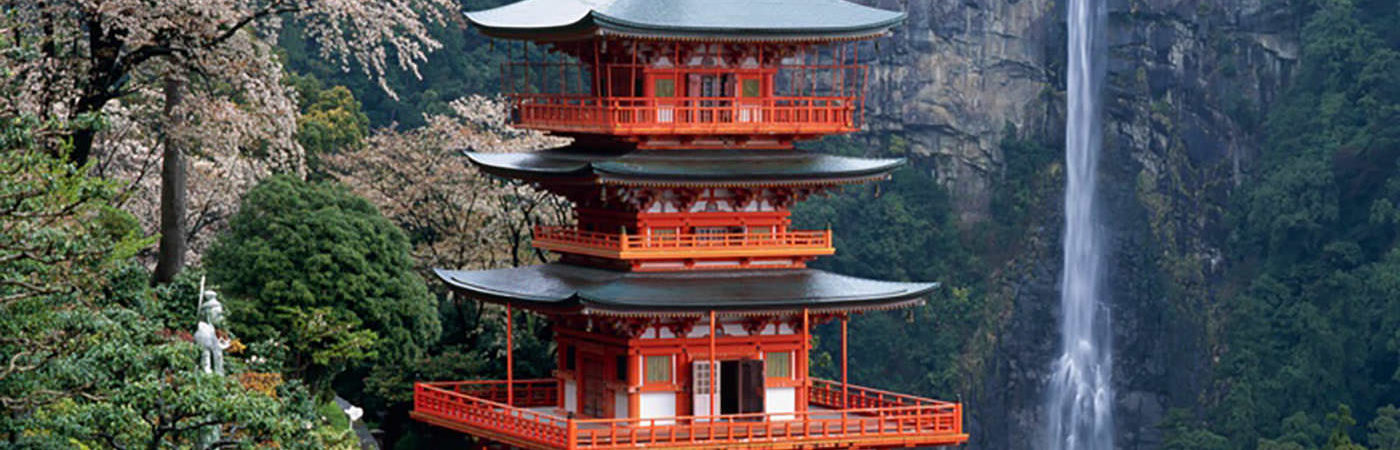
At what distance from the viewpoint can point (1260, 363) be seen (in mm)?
99562

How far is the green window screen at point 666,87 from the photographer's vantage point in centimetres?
3881

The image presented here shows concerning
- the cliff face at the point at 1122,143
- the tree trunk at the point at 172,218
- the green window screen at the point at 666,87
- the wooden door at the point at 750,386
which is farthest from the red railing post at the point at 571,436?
the cliff face at the point at 1122,143

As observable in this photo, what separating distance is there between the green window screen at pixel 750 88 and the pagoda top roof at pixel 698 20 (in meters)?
1.20

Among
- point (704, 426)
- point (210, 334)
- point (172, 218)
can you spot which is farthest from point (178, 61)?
point (210, 334)

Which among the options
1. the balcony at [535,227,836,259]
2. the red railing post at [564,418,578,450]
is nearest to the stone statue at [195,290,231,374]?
the red railing post at [564,418,578,450]

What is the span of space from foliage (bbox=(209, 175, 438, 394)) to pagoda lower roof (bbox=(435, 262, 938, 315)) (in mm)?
5202

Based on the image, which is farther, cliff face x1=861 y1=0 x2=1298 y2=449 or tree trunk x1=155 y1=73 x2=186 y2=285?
cliff face x1=861 y1=0 x2=1298 y2=449

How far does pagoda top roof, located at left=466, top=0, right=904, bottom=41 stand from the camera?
123 ft

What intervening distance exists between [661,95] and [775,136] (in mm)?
2006

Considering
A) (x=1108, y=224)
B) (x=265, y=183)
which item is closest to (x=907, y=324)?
(x=1108, y=224)

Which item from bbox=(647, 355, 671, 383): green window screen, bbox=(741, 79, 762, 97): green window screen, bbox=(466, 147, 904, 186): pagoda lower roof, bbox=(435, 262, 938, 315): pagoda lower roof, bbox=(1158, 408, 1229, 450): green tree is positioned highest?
bbox=(741, 79, 762, 97): green window screen

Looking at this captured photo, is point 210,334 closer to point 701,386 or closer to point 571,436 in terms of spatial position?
point 571,436

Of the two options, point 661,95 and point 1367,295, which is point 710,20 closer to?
point 661,95

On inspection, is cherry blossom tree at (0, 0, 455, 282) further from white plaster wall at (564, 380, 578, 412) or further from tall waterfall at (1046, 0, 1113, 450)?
tall waterfall at (1046, 0, 1113, 450)
